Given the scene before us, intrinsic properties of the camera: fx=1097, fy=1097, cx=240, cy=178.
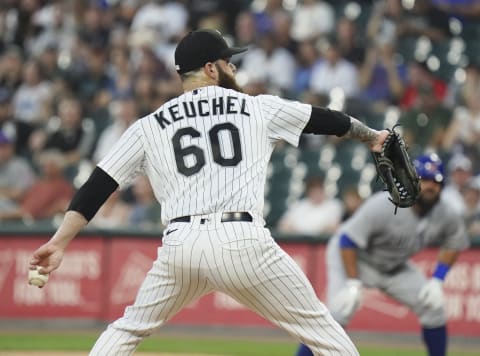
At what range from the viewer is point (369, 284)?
7.93 meters

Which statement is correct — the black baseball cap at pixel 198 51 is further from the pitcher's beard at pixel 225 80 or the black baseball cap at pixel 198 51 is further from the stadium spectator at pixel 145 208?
the stadium spectator at pixel 145 208

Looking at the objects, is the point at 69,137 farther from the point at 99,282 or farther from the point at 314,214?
the point at 314,214

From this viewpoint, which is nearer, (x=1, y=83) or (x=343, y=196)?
(x=343, y=196)

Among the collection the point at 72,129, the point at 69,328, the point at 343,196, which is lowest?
the point at 69,328

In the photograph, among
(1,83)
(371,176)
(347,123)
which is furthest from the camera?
(1,83)

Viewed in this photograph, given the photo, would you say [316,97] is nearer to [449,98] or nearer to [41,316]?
[449,98]

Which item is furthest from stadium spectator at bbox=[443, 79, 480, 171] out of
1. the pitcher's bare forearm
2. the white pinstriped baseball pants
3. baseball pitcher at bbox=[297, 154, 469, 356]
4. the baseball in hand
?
the baseball in hand

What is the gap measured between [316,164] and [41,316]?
3594 millimetres

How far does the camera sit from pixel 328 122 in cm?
514

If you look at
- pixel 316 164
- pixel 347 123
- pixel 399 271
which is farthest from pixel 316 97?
pixel 347 123

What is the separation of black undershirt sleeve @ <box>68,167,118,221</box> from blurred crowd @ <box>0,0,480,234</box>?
6.53 m

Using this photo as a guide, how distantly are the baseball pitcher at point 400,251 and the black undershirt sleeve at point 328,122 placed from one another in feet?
7.75

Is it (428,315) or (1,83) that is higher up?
(1,83)

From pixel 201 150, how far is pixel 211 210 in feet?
0.92
